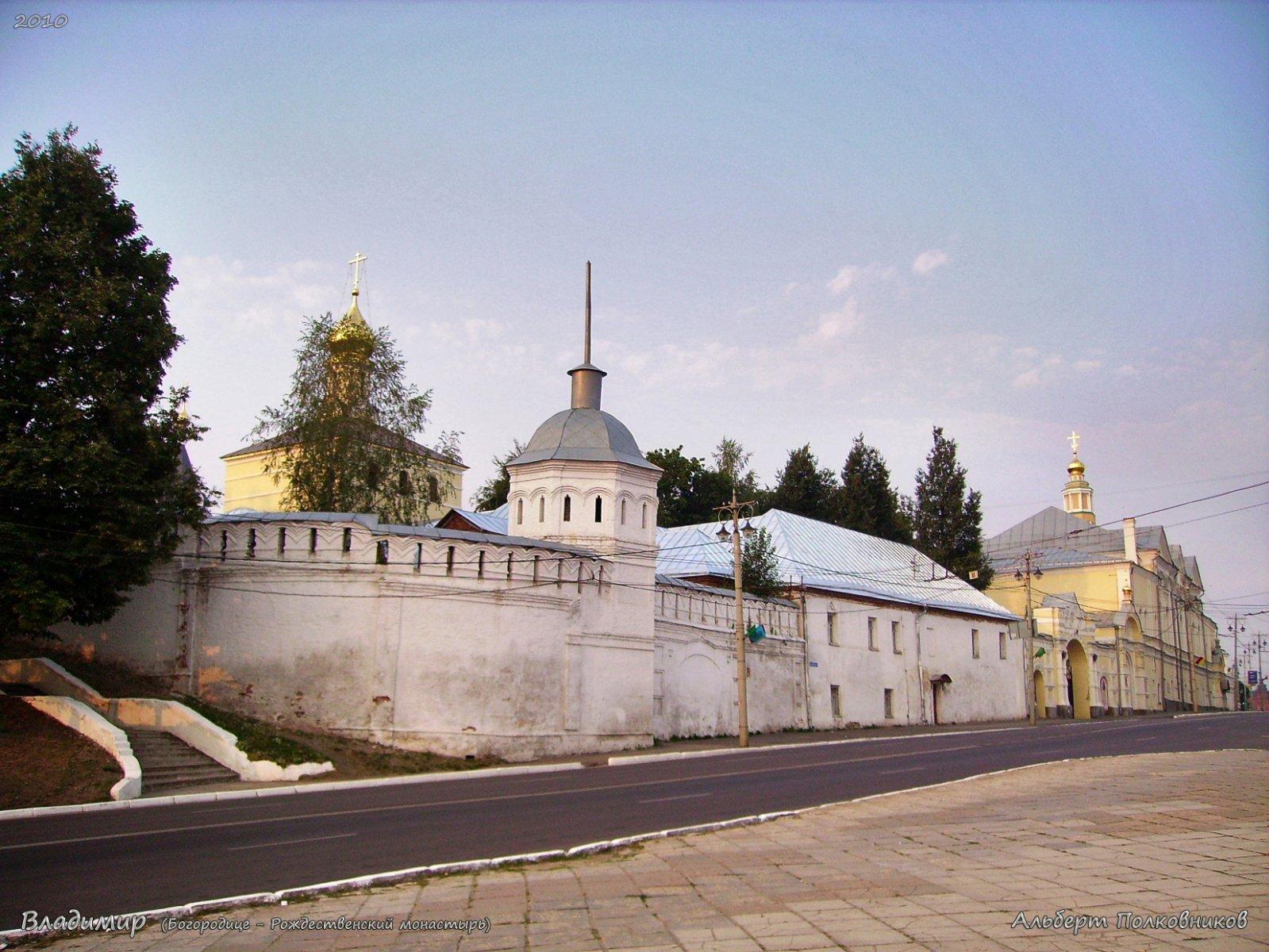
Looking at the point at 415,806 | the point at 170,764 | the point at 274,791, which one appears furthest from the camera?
the point at 170,764

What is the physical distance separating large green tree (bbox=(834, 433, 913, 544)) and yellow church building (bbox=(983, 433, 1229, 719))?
773 centimetres

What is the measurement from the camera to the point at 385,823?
14195mm

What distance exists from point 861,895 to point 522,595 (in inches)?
697

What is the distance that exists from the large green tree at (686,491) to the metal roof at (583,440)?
25.2m

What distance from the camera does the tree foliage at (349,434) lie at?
1356 inches

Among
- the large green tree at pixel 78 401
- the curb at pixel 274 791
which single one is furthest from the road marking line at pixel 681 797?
the large green tree at pixel 78 401

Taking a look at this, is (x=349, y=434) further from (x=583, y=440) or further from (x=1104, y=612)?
(x=1104, y=612)

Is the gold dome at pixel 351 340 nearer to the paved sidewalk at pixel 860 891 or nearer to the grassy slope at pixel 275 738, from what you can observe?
the grassy slope at pixel 275 738

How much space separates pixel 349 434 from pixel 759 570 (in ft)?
48.7

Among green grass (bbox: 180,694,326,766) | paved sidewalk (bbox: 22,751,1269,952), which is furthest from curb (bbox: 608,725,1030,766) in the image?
paved sidewalk (bbox: 22,751,1269,952)

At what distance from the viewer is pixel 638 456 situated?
30828 millimetres

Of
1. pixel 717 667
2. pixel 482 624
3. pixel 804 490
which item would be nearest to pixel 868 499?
pixel 804 490

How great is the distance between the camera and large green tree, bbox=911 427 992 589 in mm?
62406

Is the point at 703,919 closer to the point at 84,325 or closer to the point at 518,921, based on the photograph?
the point at 518,921
